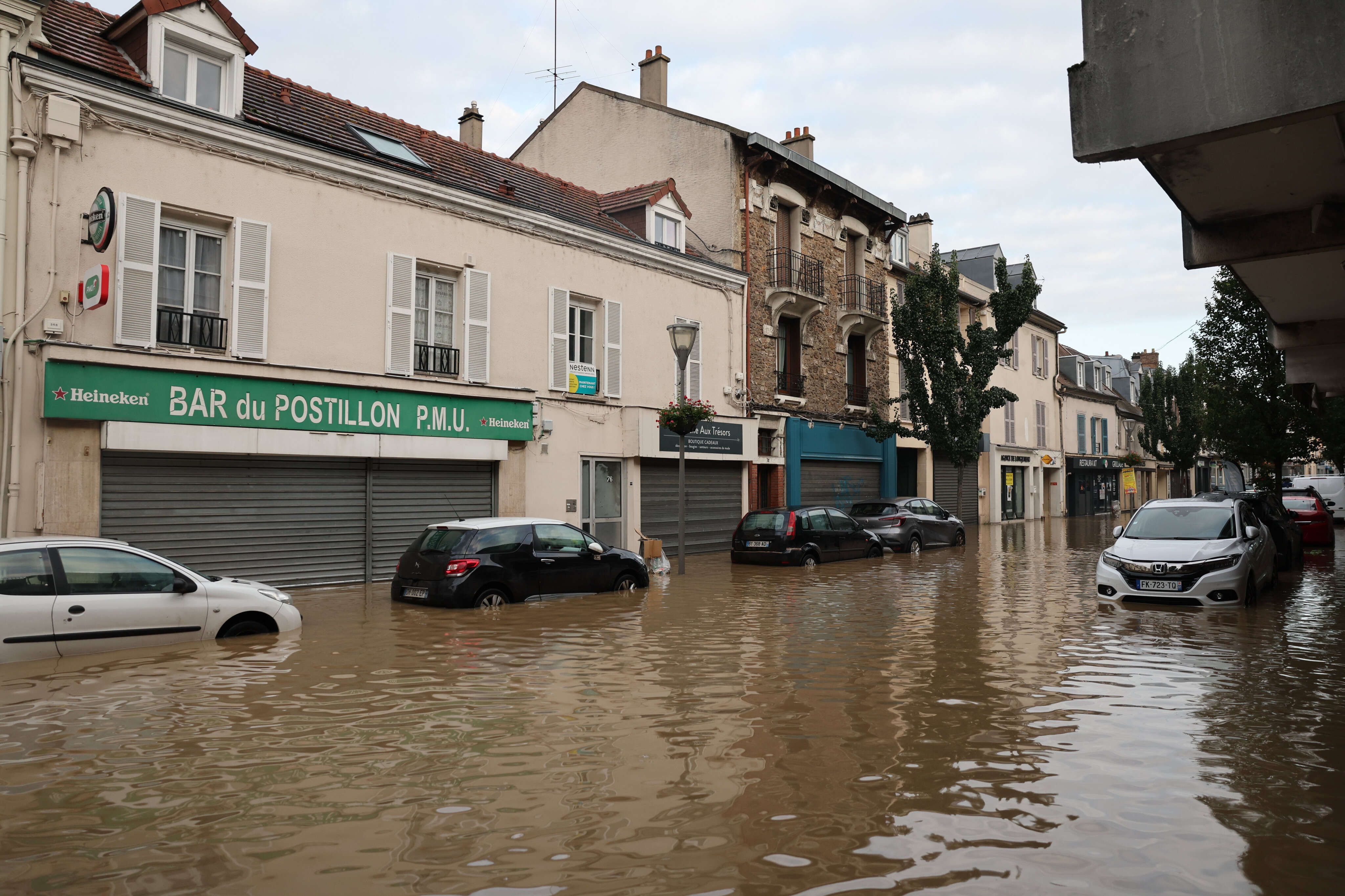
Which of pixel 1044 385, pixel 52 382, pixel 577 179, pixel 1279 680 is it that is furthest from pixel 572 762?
pixel 1044 385

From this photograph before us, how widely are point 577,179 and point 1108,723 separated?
73.3ft

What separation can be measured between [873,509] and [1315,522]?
11.6 m

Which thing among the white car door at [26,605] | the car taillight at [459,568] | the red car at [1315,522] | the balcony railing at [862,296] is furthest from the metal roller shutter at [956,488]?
the white car door at [26,605]

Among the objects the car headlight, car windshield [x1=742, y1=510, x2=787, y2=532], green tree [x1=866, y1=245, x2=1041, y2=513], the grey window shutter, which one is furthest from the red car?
the car headlight

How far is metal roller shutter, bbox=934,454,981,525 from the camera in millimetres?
32531

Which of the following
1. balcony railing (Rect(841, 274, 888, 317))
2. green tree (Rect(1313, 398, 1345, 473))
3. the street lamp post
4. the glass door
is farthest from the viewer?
balcony railing (Rect(841, 274, 888, 317))

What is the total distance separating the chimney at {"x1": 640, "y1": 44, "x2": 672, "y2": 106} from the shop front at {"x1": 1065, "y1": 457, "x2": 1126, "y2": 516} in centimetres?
2860

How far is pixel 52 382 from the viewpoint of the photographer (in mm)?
11344

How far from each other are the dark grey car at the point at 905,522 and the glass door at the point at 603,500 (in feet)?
20.4

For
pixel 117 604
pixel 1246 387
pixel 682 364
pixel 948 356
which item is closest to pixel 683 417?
pixel 682 364

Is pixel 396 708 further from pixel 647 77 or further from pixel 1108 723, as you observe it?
pixel 647 77

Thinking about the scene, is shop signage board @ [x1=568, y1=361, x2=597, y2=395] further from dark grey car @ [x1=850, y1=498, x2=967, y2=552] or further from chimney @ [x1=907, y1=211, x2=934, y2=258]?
chimney @ [x1=907, y1=211, x2=934, y2=258]

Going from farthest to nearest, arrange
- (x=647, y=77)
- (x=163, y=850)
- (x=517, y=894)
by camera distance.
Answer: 1. (x=647, y=77)
2. (x=163, y=850)
3. (x=517, y=894)

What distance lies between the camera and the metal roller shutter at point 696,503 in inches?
802
